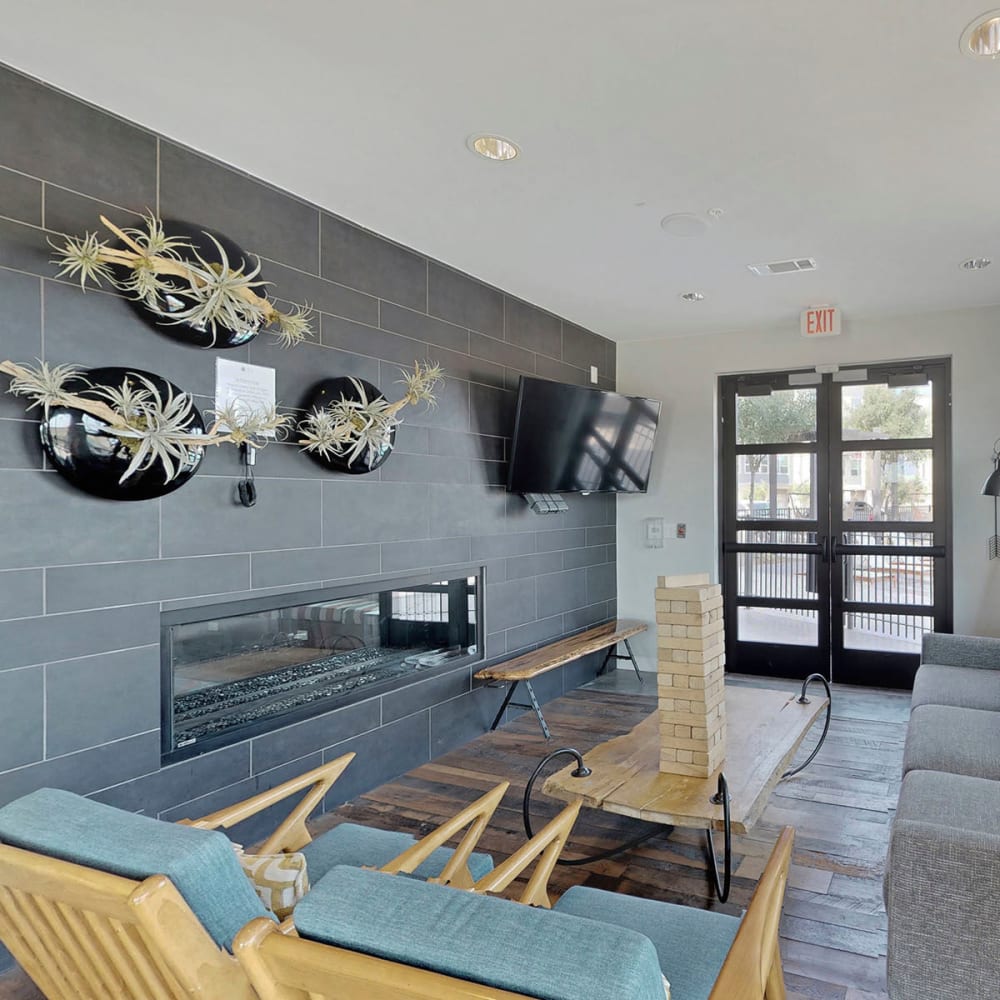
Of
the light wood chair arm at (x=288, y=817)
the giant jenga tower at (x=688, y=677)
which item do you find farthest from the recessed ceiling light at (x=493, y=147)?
the light wood chair arm at (x=288, y=817)

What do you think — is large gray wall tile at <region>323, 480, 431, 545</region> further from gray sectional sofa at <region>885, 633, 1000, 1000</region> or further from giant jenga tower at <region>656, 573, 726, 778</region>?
gray sectional sofa at <region>885, 633, 1000, 1000</region>

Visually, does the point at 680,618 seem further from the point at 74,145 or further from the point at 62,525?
the point at 74,145

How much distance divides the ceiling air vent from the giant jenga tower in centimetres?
225

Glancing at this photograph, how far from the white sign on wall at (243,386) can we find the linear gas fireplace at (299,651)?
29.8 inches

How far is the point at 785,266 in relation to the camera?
4.22m

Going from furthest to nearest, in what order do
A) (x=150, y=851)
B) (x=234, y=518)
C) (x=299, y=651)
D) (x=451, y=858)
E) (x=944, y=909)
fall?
1. (x=299, y=651)
2. (x=234, y=518)
3. (x=451, y=858)
4. (x=944, y=909)
5. (x=150, y=851)

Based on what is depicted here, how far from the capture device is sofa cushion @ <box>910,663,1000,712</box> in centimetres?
349

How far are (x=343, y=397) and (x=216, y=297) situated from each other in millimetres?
840

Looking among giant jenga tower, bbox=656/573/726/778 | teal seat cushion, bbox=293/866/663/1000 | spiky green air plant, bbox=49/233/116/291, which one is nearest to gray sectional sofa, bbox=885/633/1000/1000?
giant jenga tower, bbox=656/573/726/778

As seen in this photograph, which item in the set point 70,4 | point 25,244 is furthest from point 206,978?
point 70,4

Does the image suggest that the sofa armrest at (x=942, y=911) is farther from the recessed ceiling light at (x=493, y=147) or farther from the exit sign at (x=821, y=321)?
the exit sign at (x=821, y=321)

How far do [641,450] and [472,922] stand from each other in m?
4.95

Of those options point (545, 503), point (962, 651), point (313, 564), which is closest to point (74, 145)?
point (313, 564)

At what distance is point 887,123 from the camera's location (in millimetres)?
2621
